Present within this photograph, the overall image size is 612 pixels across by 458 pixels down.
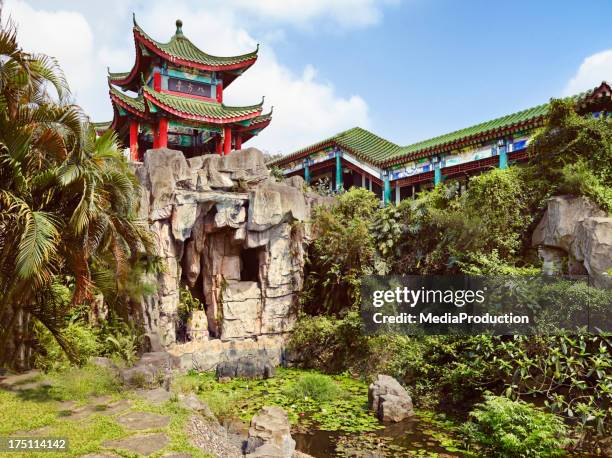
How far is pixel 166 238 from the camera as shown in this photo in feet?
36.6

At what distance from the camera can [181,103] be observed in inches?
680

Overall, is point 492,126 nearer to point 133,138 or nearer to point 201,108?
point 201,108

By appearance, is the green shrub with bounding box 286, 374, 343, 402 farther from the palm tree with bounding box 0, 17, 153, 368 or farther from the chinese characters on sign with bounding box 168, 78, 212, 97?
the chinese characters on sign with bounding box 168, 78, 212, 97

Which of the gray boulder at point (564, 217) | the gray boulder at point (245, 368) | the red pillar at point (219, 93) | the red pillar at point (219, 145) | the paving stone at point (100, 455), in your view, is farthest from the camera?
the red pillar at point (219, 93)

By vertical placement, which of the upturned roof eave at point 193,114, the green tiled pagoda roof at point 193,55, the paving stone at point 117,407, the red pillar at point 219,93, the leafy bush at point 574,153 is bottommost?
the paving stone at point 117,407

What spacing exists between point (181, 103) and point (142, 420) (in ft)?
46.7

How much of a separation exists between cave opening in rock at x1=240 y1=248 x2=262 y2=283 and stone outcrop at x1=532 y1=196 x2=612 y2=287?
25.3 feet

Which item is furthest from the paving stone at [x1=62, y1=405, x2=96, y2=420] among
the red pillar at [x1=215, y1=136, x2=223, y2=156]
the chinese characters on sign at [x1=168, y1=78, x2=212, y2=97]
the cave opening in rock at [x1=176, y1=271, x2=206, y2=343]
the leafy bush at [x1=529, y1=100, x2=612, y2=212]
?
the chinese characters on sign at [x1=168, y1=78, x2=212, y2=97]

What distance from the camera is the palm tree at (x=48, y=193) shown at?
5.32 m

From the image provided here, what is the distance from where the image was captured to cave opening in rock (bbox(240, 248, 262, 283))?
13.7 m

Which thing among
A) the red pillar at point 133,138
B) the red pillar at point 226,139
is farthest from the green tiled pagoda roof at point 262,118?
the red pillar at point 133,138

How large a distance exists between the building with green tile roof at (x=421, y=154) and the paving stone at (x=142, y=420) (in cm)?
1153

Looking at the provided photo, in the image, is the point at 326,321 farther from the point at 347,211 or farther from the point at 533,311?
the point at 533,311

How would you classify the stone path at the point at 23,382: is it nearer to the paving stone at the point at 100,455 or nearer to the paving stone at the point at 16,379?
the paving stone at the point at 16,379
